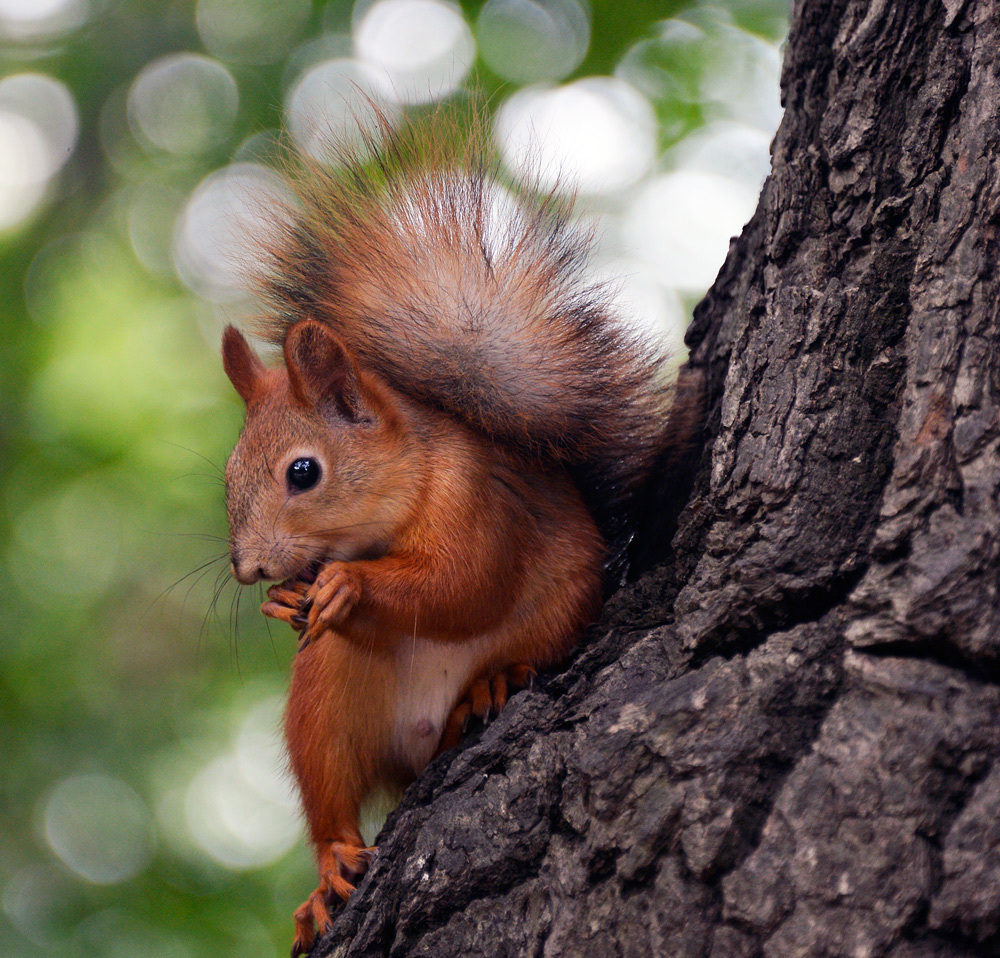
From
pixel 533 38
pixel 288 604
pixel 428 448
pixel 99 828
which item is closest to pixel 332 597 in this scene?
pixel 288 604

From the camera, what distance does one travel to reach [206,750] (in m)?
3.23

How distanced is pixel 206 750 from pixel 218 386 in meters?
1.27

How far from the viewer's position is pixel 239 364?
183 cm

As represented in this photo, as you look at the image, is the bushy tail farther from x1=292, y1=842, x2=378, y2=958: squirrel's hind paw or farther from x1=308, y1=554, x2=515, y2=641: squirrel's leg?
x1=292, y1=842, x2=378, y2=958: squirrel's hind paw

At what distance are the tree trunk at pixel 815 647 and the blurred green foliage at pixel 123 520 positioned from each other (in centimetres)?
183

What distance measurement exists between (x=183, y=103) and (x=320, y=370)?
2013 millimetres

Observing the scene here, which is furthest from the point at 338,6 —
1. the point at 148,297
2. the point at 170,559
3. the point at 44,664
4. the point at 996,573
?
the point at 996,573

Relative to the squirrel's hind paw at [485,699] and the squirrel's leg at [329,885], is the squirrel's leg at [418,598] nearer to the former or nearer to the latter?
the squirrel's hind paw at [485,699]

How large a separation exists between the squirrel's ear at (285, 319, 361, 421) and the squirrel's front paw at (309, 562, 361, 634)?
39 centimetres

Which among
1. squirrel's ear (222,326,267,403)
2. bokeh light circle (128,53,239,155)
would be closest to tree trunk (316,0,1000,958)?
squirrel's ear (222,326,267,403)

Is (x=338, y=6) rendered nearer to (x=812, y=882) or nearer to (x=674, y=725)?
(x=674, y=725)

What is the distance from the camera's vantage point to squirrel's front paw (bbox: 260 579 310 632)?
141cm

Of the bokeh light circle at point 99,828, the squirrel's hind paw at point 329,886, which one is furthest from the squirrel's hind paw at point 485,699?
the bokeh light circle at point 99,828

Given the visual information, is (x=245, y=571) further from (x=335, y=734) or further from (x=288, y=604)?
(x=335, y=734)
